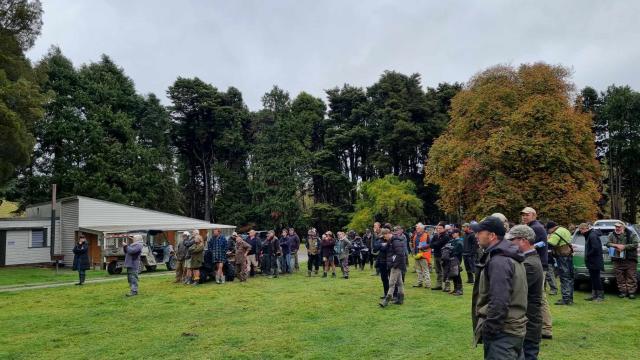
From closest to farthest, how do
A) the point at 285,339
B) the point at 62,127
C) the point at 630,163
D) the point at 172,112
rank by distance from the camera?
the point at 285,339 → the point at 62,127 → the point at 630,163 → the point at 172,112

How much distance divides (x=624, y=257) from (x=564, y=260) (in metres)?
2.40

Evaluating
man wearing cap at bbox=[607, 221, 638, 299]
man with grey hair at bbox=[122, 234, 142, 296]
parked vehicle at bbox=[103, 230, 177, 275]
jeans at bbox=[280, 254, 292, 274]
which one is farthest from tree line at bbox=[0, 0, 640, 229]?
man wearing cap at bbox=[607, 221, 638, 299]

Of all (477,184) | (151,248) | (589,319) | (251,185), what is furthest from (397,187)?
(589,319)

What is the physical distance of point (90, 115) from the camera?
43.0 m

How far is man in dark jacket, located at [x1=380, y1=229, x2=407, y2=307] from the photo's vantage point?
11.2m

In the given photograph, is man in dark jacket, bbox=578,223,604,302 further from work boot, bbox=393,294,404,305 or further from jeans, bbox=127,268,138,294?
jeans, bbox=127,268,138,294

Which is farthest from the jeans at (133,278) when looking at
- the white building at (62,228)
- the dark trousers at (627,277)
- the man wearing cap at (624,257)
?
the white building at (62,228)

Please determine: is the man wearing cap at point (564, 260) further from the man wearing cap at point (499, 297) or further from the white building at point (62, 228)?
the white building at point (62, 228)

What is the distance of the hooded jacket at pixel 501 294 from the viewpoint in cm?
437

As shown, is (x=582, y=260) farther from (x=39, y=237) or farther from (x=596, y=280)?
(x=39, y=237)

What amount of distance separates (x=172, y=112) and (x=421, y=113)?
27.9m

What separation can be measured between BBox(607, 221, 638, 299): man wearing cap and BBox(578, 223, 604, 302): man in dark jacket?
0.72 metres

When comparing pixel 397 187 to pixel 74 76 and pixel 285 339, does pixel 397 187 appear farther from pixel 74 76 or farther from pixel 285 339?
pixel 285 339

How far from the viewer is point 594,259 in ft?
37.8
